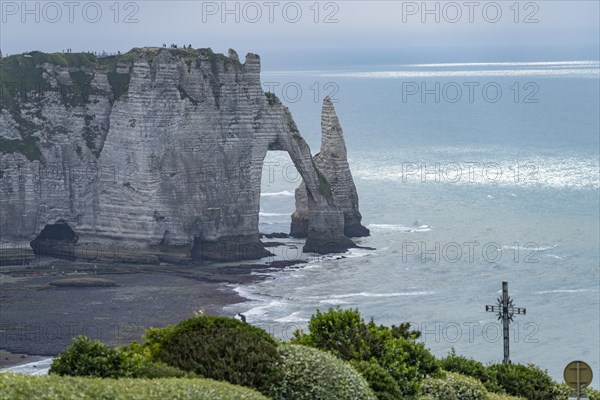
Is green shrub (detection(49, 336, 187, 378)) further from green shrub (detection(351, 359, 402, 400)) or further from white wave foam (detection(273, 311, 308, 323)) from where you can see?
white wave foam (detection(273, 311, 308, 323))

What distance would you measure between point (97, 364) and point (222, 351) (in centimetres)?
314

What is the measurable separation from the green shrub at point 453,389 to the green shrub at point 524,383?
141 inches

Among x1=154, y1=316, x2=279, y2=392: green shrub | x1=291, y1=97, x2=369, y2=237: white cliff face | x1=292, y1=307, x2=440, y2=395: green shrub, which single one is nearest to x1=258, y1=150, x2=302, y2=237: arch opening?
x1=291, y1=97, x2=369, y2=237: white cliff face

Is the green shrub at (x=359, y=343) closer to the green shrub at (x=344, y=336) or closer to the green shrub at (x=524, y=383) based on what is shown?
the green shrub at (x=344, y=336)

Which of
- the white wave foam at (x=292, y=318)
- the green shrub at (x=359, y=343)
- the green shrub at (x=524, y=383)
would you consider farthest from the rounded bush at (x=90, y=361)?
the white wave foam at (x=292, y=318)

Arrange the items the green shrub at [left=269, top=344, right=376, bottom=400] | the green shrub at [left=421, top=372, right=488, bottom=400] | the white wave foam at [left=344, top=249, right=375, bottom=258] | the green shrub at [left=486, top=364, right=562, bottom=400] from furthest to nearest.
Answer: the white wave foam at [left=344, top=249, right=375, bottom=258]
the green shrub at [left=486, top=364, right=562, bottom=400]
the green shrub at [left=421, top=372, right=488, bottom=400]
the green shrub at [left=269, top=344, right=376, bottom=400]

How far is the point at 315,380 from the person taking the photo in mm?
34219

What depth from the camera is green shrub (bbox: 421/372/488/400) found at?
4062cm

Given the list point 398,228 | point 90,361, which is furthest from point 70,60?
point 90,361

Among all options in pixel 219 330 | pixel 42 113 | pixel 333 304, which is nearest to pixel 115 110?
pixel 42 113

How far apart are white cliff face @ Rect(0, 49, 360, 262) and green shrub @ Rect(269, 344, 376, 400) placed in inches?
2757

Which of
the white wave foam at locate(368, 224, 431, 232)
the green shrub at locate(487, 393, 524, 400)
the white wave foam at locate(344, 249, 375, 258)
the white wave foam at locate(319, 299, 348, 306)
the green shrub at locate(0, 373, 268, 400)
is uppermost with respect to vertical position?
the white wave foam at locate(368, 224, 431, 232)

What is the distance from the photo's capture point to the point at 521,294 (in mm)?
95688

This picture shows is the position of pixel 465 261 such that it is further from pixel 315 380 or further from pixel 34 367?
pixel 315 380
